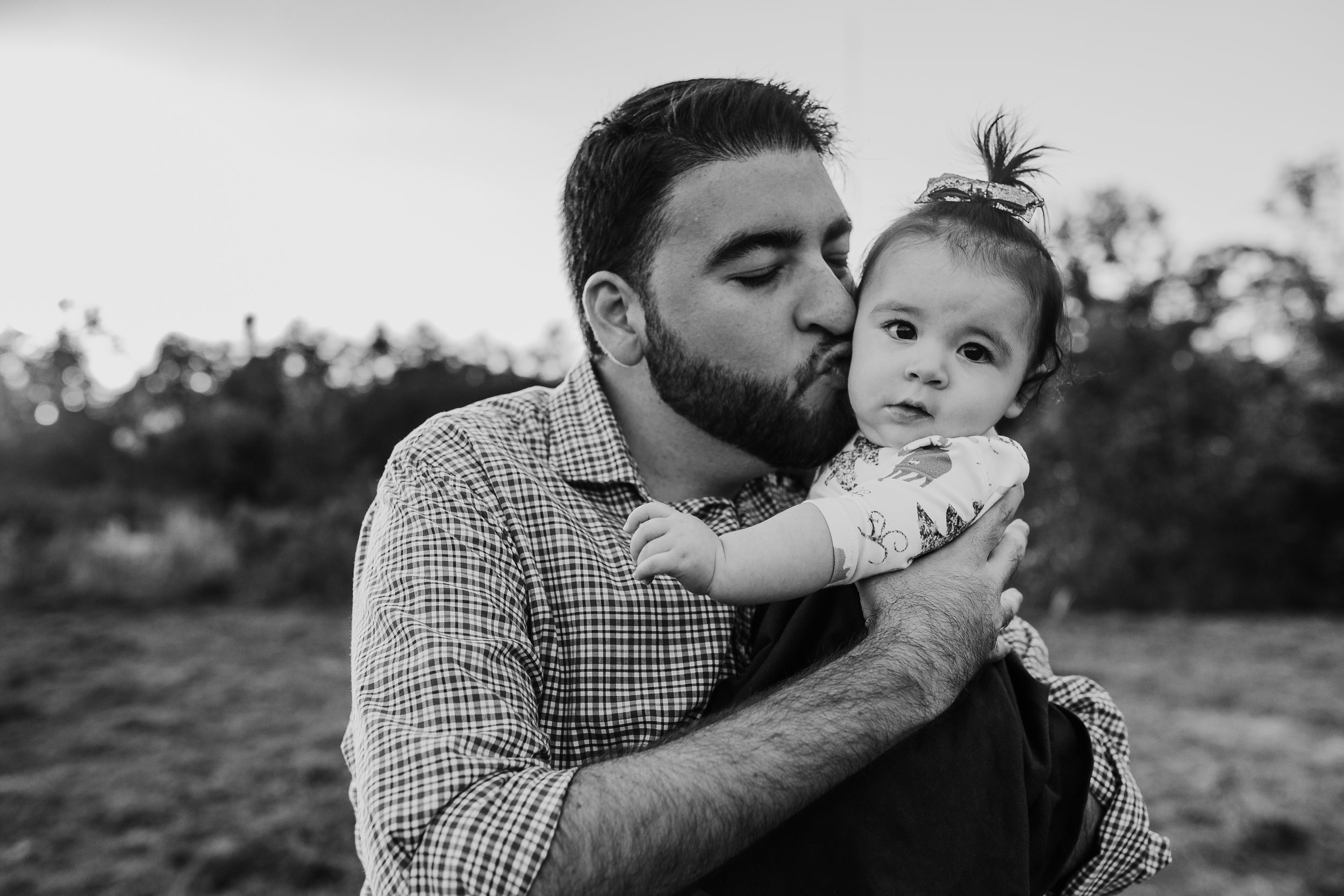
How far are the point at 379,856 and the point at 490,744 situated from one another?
210mm

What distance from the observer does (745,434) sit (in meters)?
2.11

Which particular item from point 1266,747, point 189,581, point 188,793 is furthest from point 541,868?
point 189,581

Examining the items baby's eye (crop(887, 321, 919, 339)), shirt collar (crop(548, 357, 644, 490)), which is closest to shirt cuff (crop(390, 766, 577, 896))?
shirt collar (crop(548, 357, 644, 490))

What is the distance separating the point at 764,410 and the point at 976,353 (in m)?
0.45

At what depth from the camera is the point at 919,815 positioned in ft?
5.15

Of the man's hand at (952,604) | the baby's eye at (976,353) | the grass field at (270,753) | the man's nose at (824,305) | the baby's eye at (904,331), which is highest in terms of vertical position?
the man's nose at (824,305)

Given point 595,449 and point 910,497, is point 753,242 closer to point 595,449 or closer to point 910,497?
point 595,449

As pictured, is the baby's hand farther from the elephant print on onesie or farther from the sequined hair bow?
the sequined hair bow

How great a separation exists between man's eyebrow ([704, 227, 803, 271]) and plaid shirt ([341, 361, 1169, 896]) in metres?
0.44

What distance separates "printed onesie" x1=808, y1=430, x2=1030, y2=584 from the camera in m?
1.73

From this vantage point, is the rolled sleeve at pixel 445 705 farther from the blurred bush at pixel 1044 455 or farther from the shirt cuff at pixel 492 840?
the blurred bush at pixel 1044 455

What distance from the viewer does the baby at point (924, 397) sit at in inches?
65.9

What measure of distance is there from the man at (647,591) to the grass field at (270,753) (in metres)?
3.64

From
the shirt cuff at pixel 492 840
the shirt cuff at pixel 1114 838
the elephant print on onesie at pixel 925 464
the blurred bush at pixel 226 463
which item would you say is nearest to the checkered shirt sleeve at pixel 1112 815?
the shirt cuff at pixel 1114 838
